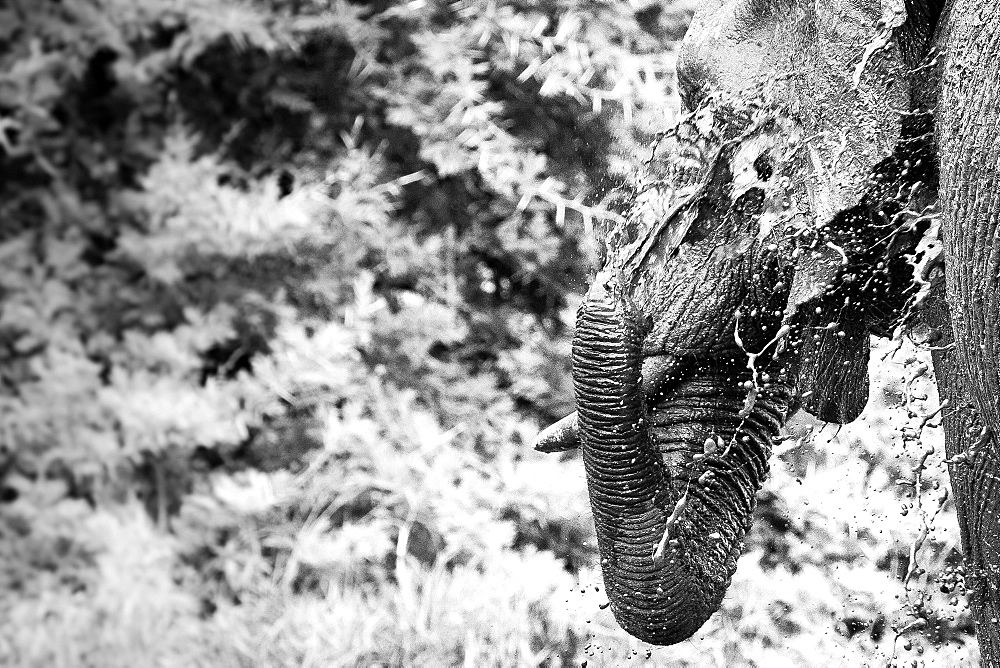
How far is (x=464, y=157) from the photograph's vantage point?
2600mm

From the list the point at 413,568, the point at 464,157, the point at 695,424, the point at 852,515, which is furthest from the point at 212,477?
the point at 695,424

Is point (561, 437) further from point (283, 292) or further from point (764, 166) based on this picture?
point (283, 292)

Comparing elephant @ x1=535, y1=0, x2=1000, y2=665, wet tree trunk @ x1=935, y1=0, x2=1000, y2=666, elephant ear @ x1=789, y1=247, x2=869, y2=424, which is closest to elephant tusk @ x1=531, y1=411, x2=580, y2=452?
elephant @ x1=535, y1=0, x2=1000, y2=665

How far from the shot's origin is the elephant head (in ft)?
2.55

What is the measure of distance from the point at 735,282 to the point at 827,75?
16 centimetres

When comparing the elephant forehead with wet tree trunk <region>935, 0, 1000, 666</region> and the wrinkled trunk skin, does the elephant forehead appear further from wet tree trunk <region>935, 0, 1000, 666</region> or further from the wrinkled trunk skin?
the wrinkled trunk skin

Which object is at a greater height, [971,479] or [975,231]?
[975,231]

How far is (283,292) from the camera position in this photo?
8.73 ft

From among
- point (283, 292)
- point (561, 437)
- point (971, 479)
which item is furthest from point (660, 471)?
point (283, 292)

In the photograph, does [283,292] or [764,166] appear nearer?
[764,166]

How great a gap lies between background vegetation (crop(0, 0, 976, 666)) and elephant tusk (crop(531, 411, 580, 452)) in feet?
4.44

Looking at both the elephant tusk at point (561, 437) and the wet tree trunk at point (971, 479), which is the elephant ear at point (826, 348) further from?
the elephant tusk at point (561, 437)

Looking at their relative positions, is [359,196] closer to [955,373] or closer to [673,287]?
[673,287]

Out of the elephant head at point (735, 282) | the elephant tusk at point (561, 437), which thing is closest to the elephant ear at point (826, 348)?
the elephant head at point (735, 282)
